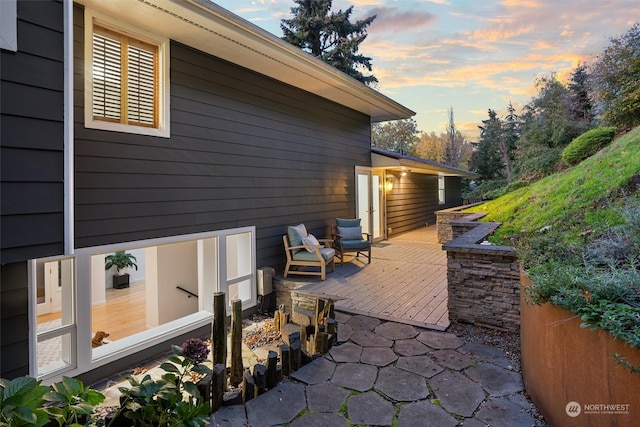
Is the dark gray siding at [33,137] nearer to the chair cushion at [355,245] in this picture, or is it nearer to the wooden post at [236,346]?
the wooden post at [236,346]

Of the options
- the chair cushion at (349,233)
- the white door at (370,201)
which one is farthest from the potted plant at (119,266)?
the white door at (370,201)

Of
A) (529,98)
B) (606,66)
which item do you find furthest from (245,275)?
(529,98)

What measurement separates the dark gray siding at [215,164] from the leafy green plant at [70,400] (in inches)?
99.1

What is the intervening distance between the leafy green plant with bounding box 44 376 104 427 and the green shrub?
1288 cm

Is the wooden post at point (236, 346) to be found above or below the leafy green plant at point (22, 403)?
below

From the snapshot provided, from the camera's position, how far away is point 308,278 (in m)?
5.84

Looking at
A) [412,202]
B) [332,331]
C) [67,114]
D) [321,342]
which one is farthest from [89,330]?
[412,202]

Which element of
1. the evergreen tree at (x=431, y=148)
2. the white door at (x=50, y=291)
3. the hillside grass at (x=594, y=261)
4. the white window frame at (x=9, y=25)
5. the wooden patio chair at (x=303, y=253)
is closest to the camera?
the hillside grass at (x=594, y=261)

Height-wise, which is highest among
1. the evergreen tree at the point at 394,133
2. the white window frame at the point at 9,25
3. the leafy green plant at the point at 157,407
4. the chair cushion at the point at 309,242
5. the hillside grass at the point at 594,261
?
the evergreen tree at the point at 394,133

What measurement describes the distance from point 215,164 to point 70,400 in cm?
388

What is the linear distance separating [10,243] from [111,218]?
167 cm

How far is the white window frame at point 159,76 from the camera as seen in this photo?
11.7ft

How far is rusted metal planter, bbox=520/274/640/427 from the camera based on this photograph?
1396 mm

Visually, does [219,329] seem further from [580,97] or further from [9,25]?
[580,97]
